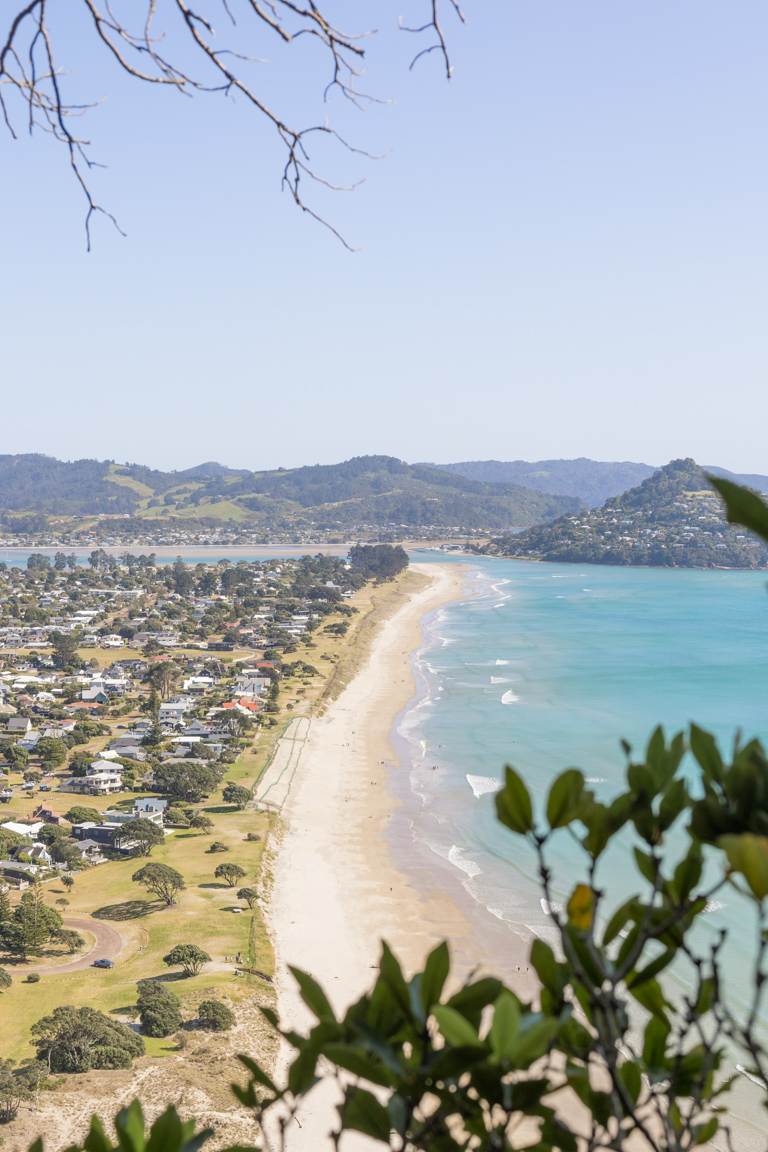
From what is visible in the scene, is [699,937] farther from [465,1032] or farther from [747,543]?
[747,543]

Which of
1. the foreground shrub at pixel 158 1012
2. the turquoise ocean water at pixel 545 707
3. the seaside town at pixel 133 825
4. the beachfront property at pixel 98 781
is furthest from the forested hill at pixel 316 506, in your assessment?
the foreground shrub at pixel 158 1012

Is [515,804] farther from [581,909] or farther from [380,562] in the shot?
[380,562]

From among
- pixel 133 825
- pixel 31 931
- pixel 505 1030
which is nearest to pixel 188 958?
pixel 31 931

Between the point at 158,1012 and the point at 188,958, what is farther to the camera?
the point at 188,958

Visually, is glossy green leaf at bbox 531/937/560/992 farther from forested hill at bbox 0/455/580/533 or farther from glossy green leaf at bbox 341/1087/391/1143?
forested hill at bbox 0/455/580/533

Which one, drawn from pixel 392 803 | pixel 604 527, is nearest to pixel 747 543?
pixel 604 527

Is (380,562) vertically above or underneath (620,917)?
underneath
